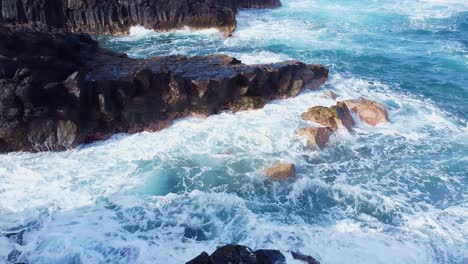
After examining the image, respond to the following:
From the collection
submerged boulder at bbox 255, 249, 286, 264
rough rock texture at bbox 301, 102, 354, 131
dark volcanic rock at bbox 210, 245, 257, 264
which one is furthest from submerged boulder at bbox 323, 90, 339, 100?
dark volcanic rock at bbox 210, 245, 257, 264

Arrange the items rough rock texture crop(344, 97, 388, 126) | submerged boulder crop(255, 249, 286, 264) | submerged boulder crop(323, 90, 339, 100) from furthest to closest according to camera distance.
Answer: submerged boulder crop(323, 90, 339, 100) → rough rock texture crop(344, 97, 388, 126) → submerged boulder crop(255, 249, 286, 264)

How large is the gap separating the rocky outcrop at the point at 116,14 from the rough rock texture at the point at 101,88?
33.6ft

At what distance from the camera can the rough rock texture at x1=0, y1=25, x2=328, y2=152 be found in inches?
670

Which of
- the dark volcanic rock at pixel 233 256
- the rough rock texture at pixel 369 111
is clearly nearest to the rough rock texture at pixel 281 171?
the dark volcanic rock at pixel 233 256

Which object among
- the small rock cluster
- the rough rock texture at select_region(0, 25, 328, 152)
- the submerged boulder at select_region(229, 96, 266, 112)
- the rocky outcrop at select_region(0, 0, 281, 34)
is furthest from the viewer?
the rocky outcrop at select_region(0, 0, 281, 34)

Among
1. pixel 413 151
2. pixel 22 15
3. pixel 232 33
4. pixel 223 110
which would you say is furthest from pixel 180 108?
pixel 22 15

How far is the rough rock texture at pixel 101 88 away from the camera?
55.8 ft

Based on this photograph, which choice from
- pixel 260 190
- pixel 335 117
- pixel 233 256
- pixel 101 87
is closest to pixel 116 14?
pixel 101 87

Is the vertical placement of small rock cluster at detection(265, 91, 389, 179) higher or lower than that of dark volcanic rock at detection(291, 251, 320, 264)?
higher

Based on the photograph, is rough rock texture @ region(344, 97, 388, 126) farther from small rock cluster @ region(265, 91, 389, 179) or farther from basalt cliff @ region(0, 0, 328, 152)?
basalt cliff @ region(0, 0, 328, 152)

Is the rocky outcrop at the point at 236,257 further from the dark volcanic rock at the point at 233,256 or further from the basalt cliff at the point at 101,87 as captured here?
the basalt cliff at the point at 101,87

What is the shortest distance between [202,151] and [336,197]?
236 inches

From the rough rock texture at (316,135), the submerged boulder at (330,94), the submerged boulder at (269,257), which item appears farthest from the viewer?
the submerged boulder at (330,94)

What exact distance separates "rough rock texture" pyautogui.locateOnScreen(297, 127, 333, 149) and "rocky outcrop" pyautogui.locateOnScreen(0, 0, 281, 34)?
18.8 m
